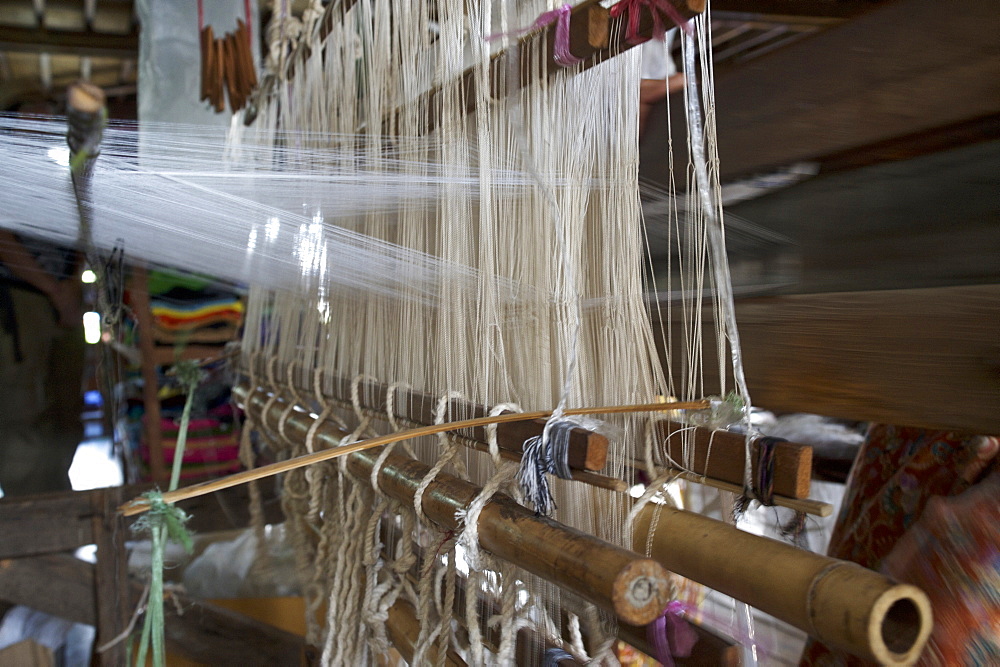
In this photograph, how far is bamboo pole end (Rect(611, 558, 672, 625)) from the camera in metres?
0.58

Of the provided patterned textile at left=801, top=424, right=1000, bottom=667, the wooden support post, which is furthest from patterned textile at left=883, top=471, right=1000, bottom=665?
the wooden support post

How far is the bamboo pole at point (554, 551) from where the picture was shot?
0.59 m

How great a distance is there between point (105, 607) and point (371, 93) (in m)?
1.82

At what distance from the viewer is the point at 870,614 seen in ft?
1.56

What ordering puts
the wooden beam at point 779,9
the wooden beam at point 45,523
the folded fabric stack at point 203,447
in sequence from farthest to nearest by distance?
the folded fabric stack at point 203,447 → the wooden beam at point 45,523 → the wooden beam at point 779,9

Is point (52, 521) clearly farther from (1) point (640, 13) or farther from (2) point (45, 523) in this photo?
(1) point (640, 13)

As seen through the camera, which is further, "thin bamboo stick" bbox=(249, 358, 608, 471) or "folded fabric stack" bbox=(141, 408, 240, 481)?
"folded fabric stack" bbox=(141, 408, 240, 481)

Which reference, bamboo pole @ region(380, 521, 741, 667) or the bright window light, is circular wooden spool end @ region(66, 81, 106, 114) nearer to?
bamboo pole @ region(380, 521, 741, 667)

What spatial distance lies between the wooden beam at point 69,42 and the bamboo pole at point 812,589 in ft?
13.7

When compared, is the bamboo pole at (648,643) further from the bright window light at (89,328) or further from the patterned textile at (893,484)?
the bright window light at (89,328)

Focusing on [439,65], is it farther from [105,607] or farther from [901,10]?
[105,607]

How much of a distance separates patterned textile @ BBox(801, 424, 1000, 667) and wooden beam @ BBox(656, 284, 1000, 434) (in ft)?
0.94

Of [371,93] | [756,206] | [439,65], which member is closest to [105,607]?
[371,93]

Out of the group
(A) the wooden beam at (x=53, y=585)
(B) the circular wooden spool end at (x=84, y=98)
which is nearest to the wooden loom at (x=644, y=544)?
(B) the circular wooden spool end at (x=84, y=98)
